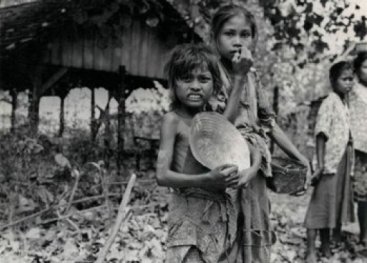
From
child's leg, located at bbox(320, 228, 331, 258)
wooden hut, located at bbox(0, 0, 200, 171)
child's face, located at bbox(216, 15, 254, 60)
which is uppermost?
wooden hut, located at bbox(0, 0, 200, 171)

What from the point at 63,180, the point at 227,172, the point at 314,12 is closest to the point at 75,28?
the point at 63,180

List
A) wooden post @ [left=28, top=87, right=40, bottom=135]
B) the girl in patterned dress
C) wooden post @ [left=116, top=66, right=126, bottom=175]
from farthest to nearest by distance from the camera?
wooden post @ [left=116, top=66, right=126, bottom=175]
wooden post @ [left=28, top=87, right=40, bottom=135]
the girl in patterned dress

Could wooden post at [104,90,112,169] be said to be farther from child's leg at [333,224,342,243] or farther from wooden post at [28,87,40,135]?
child's leg at [333,224,342,243]

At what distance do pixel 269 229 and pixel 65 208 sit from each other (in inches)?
135

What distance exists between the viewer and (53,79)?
9.11 m

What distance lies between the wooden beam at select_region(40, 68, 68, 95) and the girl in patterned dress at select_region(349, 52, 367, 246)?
15.4 feet

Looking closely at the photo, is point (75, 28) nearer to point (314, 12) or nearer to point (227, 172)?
point (314, 12)

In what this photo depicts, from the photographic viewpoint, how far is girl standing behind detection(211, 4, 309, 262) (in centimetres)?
300

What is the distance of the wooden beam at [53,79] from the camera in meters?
8.87

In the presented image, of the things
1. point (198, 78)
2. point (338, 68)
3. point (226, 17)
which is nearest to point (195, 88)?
point (198, 78)

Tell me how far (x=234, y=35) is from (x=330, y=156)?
10.7 feet

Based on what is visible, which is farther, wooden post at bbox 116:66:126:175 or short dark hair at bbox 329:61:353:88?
wooden post at bbox 116:66:126:175

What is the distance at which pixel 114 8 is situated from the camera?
887 cm

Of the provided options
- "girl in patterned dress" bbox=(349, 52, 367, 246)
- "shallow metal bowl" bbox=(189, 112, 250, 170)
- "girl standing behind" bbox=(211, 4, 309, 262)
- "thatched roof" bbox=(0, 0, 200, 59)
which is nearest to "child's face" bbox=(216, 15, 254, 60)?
"girl standing behind" bbox=(211, 4, 309, 262)
